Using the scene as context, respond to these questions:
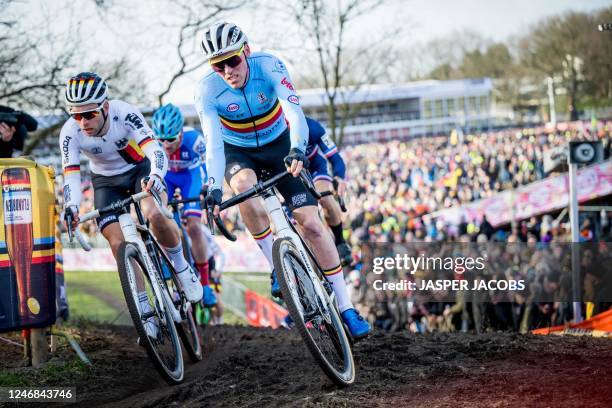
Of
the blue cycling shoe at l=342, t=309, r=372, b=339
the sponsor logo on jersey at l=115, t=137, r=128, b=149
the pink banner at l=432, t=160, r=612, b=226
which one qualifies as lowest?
the blue cycling shoe at l=342, t=309, r=372, b=339

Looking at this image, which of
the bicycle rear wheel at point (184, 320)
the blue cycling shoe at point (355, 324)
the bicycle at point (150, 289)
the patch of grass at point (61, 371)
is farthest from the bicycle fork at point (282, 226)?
the patch of grass at point (61, 371)

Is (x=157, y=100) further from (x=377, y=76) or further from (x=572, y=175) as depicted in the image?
(x=572, y=175)

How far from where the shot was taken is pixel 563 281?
33.0 ft

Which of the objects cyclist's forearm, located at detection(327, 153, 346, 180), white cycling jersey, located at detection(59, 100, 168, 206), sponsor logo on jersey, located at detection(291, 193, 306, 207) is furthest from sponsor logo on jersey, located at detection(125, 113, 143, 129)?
cyclist's forearm, located at detection(327, 153, 346, 180)

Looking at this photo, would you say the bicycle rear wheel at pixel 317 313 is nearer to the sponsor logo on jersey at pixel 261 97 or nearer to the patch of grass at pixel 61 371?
the sponsor logo on jersey at pixel 261 97

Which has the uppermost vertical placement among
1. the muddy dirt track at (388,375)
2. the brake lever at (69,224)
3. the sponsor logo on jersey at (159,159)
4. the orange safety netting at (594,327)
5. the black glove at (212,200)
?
the sponsor logo on jersey at (159,159)

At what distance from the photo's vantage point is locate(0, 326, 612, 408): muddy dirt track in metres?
4.59

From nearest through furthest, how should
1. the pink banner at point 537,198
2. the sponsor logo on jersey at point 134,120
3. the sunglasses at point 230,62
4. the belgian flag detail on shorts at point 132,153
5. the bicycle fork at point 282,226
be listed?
the bicycle fork at point 282,226
the sunglasses at point 230,62
the sponsor logo on jersey at point 134,120
the belgian flag detail on shorts at point 132,153
the pink banner at point 537,198

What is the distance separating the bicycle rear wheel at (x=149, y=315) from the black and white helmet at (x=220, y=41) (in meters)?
1.72

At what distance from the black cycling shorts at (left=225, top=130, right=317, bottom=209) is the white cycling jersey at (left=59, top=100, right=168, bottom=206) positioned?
618mm

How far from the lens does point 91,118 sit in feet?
20.0

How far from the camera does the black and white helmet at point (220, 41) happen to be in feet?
17.4

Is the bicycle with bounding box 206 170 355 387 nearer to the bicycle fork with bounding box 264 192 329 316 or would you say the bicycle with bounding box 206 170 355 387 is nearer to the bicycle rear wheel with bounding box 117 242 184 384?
the bicycle fork with bounding box 264 192 329 316

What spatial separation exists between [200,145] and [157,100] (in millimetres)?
4228
